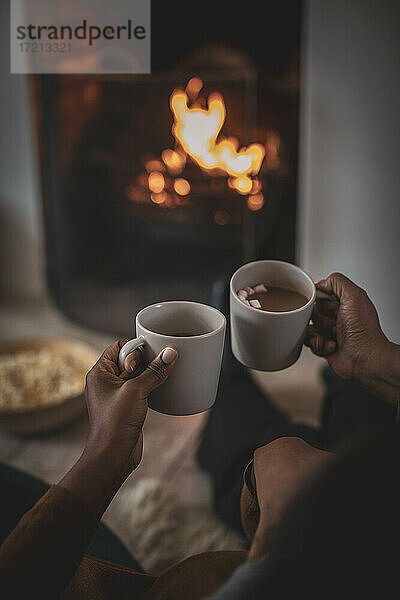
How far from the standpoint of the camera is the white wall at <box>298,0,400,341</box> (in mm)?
516

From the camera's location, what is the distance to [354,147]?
1.85ft

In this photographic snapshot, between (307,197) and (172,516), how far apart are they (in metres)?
0.40

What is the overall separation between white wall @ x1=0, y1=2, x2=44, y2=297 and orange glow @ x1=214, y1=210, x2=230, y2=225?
0.93 feet

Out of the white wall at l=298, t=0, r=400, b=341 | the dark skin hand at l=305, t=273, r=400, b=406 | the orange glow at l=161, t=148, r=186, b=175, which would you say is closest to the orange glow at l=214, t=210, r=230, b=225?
the orange glow at l=161, t=148, r=186, b=175

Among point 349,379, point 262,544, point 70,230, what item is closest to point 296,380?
point 349,379

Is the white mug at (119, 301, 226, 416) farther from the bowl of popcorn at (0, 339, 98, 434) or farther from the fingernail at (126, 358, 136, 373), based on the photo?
the bowl of popcorn at (0, 339, 98, 434)

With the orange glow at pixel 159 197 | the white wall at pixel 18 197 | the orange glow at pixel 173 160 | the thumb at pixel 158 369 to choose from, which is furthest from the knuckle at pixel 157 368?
the orange glow at pixel 159 197

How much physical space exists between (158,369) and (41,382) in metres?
0.42

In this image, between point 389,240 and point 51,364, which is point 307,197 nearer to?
point 389,240

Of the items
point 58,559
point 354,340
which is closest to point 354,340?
point 354,340

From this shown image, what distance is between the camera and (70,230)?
3.04ft

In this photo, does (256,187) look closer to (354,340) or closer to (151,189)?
(151,189)

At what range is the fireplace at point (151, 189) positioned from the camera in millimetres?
702

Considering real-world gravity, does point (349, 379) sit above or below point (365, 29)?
below
